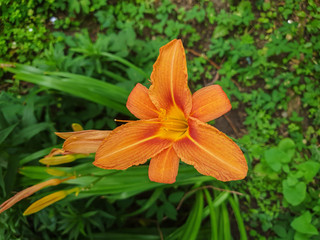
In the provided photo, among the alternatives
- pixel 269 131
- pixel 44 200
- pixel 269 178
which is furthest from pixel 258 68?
pixel 44 200

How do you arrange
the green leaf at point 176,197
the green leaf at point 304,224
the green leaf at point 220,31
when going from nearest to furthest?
1. the green leaf at point 304,224
2. the green leaf at point 176,197
3. the green leaf at point 220,31

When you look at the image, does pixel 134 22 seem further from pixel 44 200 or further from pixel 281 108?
pixel 44 200

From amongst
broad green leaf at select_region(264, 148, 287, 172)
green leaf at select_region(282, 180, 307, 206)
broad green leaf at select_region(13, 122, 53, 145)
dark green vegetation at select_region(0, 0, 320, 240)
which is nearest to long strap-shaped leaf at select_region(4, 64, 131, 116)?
dark green vegetation at select_region(0, 0, 320, 240)

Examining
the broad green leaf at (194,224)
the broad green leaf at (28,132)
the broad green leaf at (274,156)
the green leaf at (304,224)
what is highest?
the broad green leaf at (28,132)

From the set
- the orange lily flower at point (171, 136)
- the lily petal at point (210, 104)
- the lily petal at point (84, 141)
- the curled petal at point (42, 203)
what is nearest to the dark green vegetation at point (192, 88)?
the curled petal at point (42, 203)

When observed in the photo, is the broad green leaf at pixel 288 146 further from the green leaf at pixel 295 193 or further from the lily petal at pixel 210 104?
the lily petal at pixel 210 104

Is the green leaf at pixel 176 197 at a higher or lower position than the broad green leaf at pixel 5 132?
lower
